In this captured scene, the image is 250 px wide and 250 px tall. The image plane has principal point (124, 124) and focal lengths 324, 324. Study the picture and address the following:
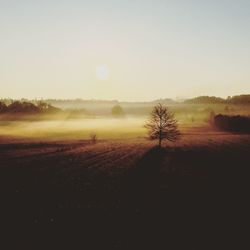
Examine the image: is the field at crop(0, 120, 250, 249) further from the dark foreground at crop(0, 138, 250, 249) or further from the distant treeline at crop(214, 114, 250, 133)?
the distant treeline at crop(214, 114, 250, 133)

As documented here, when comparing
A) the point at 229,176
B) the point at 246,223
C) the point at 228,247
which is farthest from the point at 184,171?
the point at 228,247

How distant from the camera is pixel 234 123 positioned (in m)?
146

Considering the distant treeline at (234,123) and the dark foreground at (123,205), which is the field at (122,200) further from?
the distant treeline at (234,123)

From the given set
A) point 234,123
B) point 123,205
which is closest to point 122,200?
point 123,205

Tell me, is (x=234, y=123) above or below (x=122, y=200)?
above

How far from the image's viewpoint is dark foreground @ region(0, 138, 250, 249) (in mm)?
20672

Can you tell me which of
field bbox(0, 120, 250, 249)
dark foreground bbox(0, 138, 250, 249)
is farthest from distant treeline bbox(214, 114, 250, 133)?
dark foreground bbox(0, 138, 250, 249)

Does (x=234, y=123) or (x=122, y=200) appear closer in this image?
(x=122, y=200)

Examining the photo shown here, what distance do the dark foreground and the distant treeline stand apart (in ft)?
303

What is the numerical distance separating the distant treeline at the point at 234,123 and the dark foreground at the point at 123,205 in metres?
92.5

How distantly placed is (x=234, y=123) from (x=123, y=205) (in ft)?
417

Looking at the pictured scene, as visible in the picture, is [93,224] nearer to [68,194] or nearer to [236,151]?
[68,194]

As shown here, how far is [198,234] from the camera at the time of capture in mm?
21641

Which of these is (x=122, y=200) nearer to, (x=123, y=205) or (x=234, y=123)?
(x=123, y=205)
